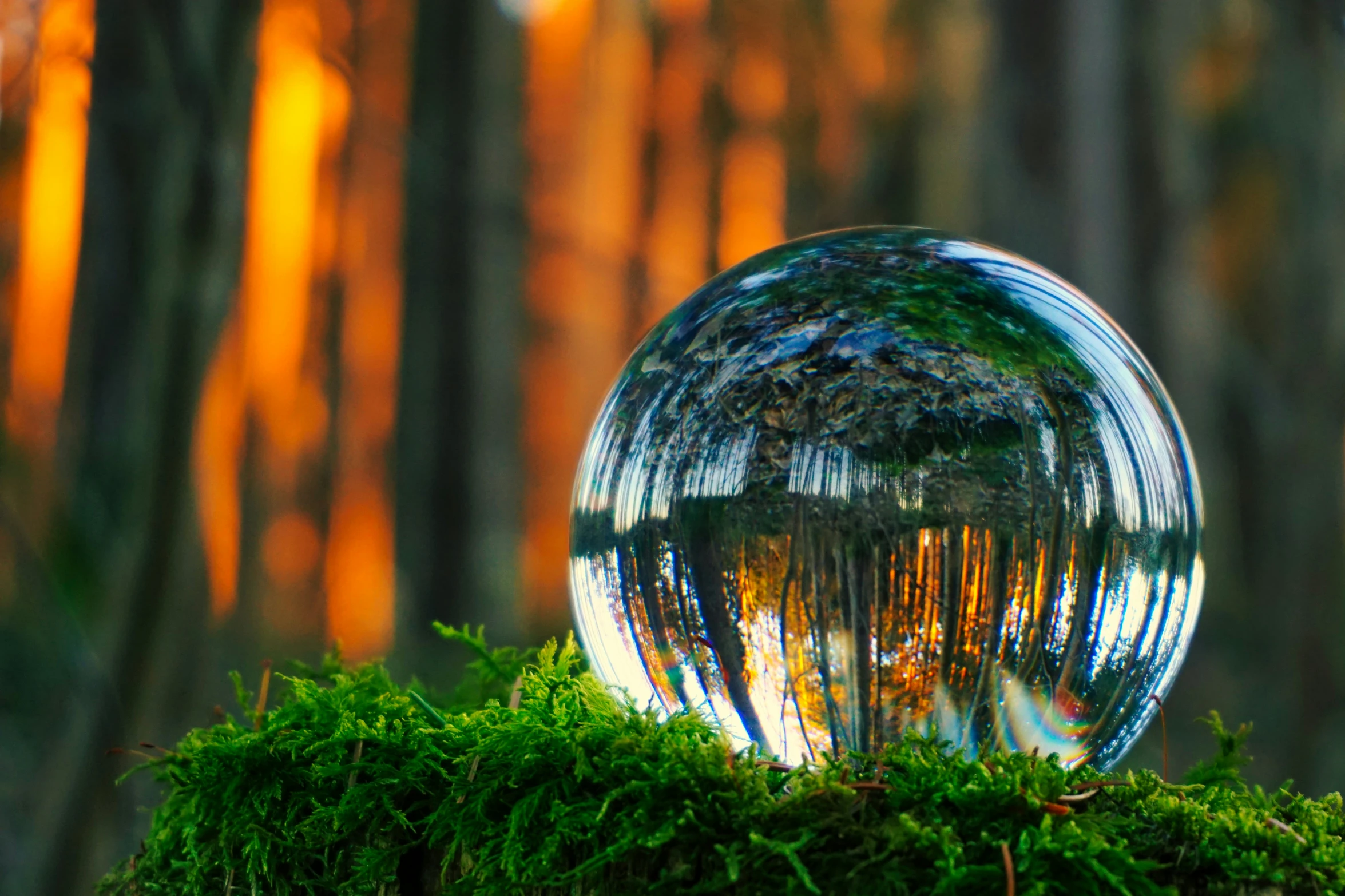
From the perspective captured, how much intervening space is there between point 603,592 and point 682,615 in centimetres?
15

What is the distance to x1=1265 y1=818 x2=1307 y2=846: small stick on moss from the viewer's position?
111 cm

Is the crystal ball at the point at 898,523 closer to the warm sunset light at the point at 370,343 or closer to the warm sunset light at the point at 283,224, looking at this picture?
the warm sunset light at the point at 370,343

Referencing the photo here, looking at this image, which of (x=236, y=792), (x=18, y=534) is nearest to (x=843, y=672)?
(x=236, y=792)

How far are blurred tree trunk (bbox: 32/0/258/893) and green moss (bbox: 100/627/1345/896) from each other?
2.61 m

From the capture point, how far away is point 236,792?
1351 mm

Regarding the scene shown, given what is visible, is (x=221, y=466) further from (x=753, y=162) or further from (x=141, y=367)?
(x=753, y=162)

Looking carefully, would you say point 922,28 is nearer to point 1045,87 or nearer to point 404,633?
point 1045,87

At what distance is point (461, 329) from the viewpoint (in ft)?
20.6

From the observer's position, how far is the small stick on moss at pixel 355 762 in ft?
4.23

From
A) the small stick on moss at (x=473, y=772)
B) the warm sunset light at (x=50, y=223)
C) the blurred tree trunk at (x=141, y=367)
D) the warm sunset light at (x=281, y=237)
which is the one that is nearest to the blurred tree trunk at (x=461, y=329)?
the warm sunset light at (x=281, y=237)

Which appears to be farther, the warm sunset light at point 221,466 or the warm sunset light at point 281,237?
the warm sunset light at point 281,237

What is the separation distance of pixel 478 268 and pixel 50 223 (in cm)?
233

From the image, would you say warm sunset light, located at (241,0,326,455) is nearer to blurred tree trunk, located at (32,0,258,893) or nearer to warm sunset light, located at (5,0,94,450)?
warm sunset light, located at (5,0,94,450)

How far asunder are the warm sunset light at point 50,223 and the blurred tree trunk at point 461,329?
6.11ft
